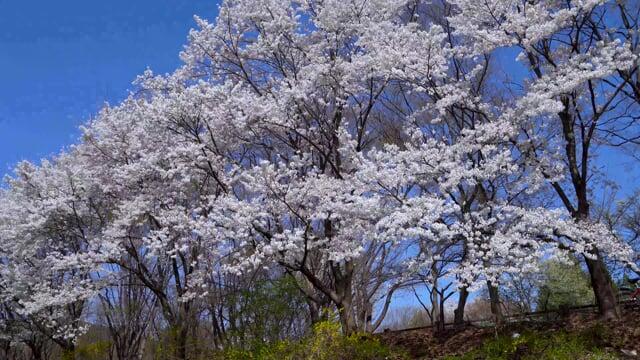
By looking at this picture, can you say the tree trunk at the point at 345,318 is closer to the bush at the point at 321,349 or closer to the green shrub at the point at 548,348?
the bush at the point at 321,349

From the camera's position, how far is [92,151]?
1459 centimetres

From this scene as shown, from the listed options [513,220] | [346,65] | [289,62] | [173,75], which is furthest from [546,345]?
[173,75]

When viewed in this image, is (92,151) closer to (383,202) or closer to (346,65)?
(346,65)

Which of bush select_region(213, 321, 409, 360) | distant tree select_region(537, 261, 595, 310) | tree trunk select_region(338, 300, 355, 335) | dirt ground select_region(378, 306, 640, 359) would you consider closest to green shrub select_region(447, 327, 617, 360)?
dirt ground select_region(378, 306, 640, 359)

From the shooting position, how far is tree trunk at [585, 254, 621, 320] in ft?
35.6

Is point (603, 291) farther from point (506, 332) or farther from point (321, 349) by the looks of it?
point (321, 349)

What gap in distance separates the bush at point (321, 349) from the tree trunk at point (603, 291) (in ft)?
14.2

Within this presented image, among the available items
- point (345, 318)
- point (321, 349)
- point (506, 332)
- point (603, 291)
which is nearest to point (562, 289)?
point (603, 291)

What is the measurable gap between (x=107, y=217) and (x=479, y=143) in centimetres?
891

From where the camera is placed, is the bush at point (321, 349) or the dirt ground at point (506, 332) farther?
the dirt ground at point (506, 332)

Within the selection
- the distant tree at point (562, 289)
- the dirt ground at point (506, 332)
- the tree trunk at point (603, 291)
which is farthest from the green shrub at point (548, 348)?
the distant tree at point (562, 289)

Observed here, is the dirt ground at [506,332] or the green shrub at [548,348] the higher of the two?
the dirt ground at [506,332]

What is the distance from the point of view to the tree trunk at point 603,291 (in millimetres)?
10844

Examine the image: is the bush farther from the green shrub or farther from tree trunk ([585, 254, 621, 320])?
tree trunk ([585, 254, 621, 320])
